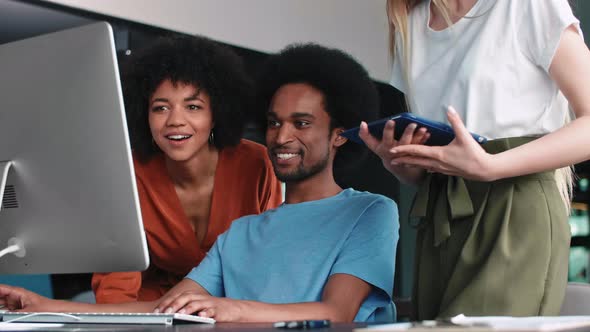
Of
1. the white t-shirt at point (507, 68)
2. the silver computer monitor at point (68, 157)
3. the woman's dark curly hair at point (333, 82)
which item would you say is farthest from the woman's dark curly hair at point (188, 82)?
the white t-shirt at point (507, 68)

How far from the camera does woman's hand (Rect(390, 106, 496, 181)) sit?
1.23m

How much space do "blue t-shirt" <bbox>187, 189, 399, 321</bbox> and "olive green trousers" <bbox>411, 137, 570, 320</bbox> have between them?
0.31 m

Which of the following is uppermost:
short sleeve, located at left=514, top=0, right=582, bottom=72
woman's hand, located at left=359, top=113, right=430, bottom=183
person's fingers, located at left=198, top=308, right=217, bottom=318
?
short sleeve, located at left=514, top=0, right=582, bottom=72

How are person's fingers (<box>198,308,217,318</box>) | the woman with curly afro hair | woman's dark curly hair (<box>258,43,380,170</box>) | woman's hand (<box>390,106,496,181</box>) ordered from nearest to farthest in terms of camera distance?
woman's hand (<box>390,106,496,181</box>)
person's fingers (<box>198,308,217,318</box>)
woman's dark curly hair (<box>258,43,380,170</box>)
the woman with curly afro hair

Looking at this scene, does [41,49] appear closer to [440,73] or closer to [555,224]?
[440,73]

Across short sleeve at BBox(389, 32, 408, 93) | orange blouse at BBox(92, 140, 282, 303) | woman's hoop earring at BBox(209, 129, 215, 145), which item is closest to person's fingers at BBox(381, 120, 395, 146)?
short sleeve at BBox(389, 32, 408, 93)

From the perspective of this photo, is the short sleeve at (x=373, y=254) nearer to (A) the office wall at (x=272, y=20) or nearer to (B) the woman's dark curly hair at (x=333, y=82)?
(B) the woman's dark curly hair at (x=333, y=82)

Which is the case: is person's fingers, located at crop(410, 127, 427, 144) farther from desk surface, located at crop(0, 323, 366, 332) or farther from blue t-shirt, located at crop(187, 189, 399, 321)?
blue t-shirt, located at crop(187, 189, 399, 321)

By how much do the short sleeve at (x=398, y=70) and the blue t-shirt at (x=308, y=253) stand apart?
0.34 m

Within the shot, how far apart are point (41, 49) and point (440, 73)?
731 mm

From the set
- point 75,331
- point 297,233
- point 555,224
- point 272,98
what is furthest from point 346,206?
point 75,331

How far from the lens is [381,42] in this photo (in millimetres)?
5414

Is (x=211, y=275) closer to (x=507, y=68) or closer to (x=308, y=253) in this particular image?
(x=308, y=253)

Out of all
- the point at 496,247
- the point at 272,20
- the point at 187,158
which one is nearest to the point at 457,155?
the point at 496,247
